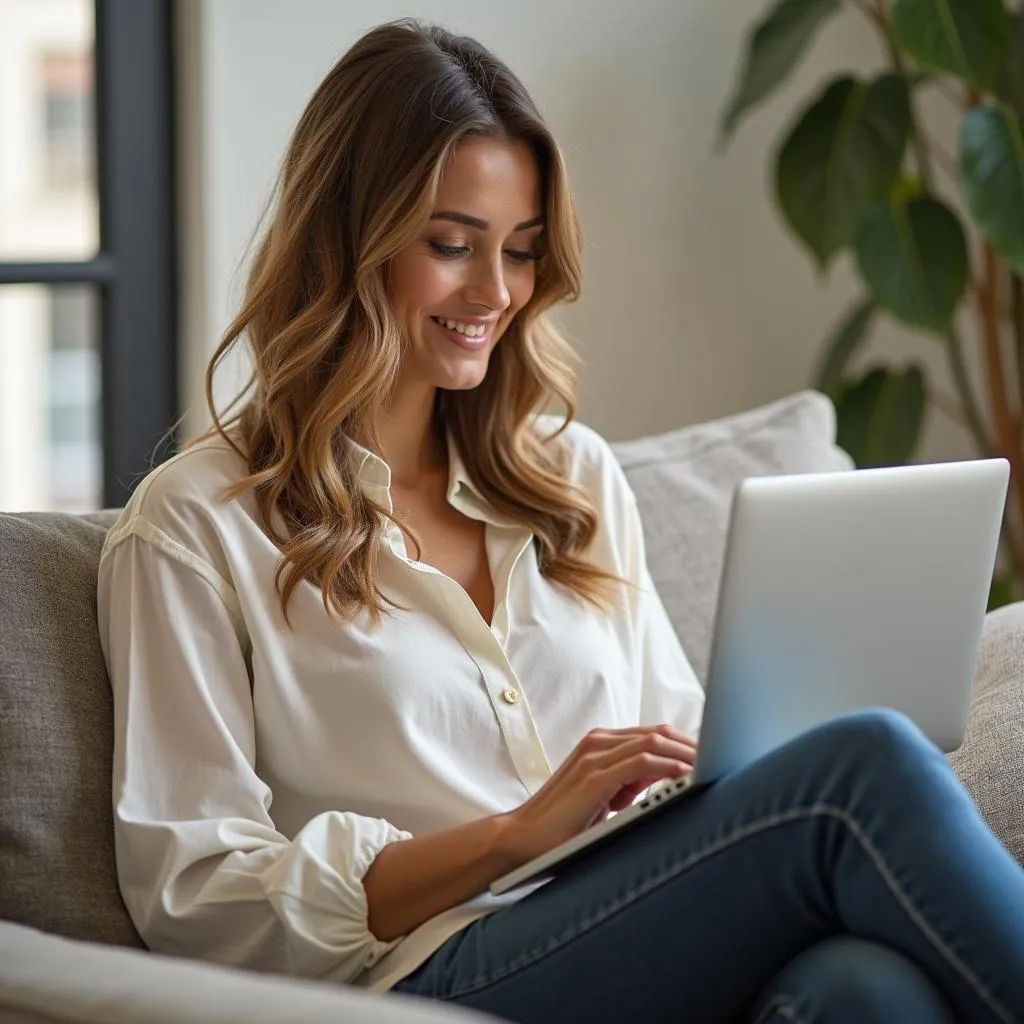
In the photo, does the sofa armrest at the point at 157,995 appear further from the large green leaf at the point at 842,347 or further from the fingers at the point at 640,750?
the large green leaf at the point at 842,347

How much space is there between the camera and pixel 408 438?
5.63 feet

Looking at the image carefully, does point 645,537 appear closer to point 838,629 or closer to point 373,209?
point 373,209

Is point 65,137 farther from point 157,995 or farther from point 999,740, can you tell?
point 157,995

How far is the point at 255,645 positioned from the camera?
146cm

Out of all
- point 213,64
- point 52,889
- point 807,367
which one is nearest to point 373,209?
point 52,889

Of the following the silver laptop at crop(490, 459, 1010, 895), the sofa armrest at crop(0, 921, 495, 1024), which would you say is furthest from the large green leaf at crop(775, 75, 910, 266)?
the sofa armrest at crop(0, 921, 495, 1024)

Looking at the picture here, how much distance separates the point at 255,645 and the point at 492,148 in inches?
20.8

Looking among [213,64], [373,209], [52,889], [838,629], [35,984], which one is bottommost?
[52,889]

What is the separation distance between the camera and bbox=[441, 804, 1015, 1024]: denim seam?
1.19m

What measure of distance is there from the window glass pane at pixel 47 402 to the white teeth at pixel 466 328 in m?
4.80

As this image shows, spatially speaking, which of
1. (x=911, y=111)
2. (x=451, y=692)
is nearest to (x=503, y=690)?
(x=451, y=692)

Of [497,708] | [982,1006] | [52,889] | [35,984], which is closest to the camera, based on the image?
[35,984]

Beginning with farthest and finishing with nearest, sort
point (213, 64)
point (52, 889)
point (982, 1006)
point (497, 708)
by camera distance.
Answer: point (213, 64) < point (497, 708) < point (52, 889) < point (982, 1006)

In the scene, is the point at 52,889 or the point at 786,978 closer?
the point at 786,978
